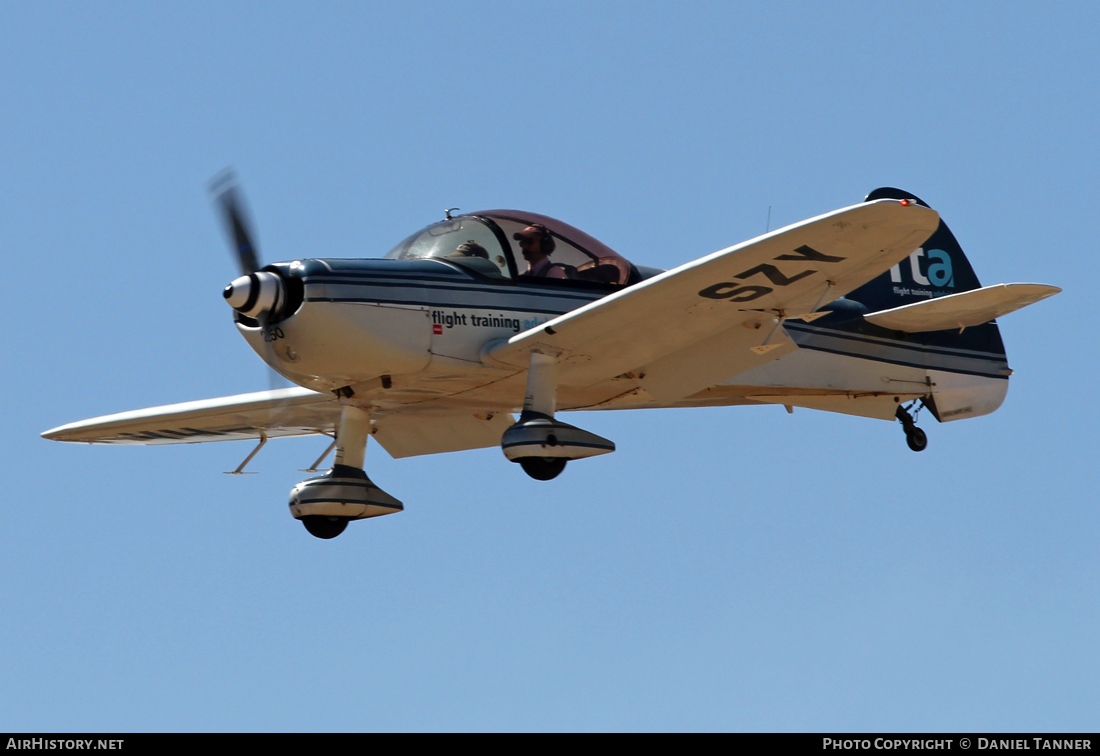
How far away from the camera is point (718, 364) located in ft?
40.5

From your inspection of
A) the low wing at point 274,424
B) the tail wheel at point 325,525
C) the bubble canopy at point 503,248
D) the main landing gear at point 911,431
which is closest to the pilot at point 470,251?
the bubble canopy at point 503,248

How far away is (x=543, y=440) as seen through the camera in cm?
1142

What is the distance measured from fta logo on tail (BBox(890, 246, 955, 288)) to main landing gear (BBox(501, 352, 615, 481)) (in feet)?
18.2

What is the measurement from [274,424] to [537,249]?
168 inches

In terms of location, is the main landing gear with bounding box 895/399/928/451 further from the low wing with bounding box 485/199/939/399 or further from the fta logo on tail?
the low wing with bounding box 485/199/939/399

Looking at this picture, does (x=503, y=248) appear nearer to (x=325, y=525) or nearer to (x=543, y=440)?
(x=543, y=440)

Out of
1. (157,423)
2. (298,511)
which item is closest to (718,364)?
(298,511)

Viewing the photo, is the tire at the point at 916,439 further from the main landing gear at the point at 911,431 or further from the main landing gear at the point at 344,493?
the main landing gear at the point at 344,493

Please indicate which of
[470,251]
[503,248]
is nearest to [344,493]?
[470,251]

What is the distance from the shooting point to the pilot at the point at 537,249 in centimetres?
1221

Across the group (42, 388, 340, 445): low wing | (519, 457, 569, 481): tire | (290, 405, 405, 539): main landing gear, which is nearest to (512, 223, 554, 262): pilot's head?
(519, 457, 569, 481): tire
